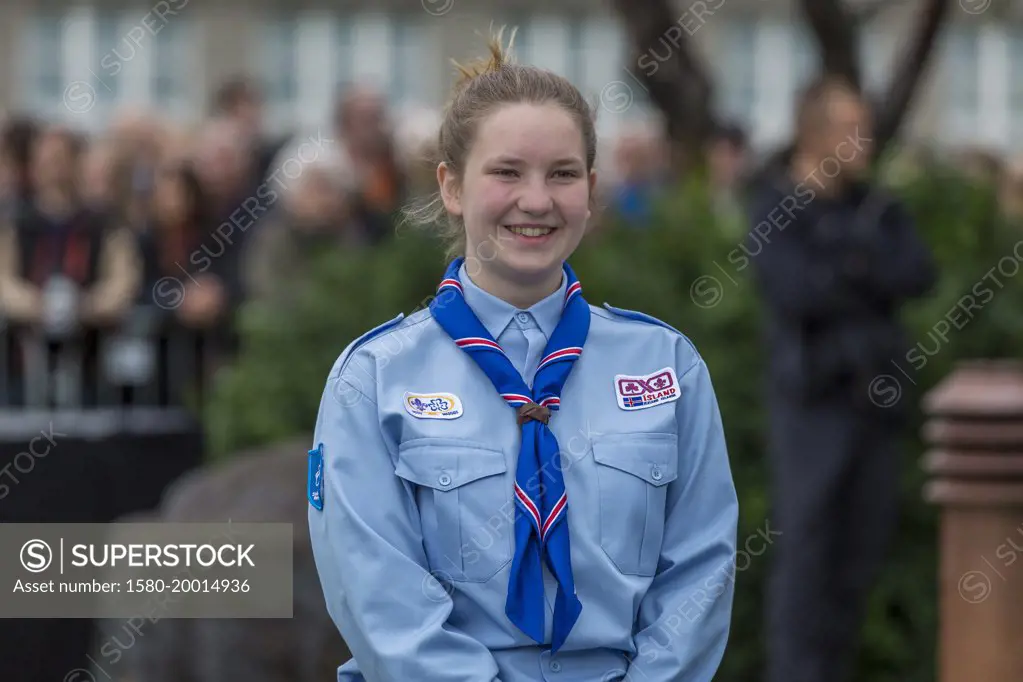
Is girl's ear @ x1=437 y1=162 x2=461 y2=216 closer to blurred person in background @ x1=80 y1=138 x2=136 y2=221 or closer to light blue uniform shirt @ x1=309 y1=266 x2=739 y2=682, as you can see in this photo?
light blue uniform shirt @ x1=309 y1=266 x2=739 y2=682

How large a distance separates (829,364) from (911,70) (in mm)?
3222

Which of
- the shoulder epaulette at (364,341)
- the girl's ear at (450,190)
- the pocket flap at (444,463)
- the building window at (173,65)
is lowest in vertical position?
the pocket flap at (444,463)

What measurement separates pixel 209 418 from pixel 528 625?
6364mm

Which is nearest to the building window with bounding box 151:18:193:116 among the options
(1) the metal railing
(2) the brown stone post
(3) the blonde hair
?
(1) the metal railing

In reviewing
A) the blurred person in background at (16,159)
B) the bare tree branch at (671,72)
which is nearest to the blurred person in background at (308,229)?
the blurred person in background at (16,159)

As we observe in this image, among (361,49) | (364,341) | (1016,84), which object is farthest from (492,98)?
(1016,84)

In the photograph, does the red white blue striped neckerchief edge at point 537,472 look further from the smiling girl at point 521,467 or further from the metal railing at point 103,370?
the metal railing at point 103,370


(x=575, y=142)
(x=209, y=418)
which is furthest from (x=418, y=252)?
(x=575, y=142)

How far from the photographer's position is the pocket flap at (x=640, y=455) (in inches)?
134

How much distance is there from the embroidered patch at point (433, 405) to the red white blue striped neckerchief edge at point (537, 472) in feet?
0.27

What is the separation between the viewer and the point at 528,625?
331 cm

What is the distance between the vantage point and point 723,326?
27.8 feet

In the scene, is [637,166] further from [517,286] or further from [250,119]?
[517,286]

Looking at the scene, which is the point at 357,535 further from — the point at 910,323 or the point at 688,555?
the point at 910,323
